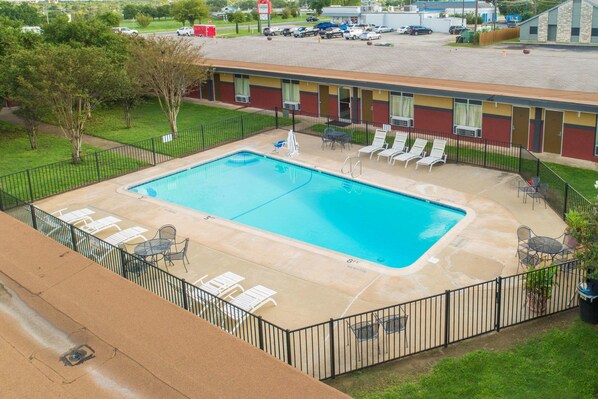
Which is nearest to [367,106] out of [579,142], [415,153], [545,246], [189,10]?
[415,153]

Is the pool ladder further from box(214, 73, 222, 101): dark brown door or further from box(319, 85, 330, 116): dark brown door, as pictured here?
box(214, 73, 222, 101): dark brown door

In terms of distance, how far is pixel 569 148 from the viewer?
87.8ft

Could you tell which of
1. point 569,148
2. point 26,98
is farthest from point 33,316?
point 569,148

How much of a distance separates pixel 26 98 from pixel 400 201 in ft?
57.8

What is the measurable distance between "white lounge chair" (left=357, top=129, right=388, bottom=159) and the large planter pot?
1451 centimetres

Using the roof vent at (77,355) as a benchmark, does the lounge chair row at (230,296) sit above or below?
below

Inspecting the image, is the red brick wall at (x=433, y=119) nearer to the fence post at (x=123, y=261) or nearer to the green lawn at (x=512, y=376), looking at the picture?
the green lawn at (x=512, y=376)

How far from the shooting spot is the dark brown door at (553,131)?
26.9 m

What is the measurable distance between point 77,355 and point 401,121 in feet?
77.6

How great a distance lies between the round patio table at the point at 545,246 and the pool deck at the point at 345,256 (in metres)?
0.90

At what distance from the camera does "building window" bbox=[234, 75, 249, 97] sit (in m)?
39.8

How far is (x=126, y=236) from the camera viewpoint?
19812 mm

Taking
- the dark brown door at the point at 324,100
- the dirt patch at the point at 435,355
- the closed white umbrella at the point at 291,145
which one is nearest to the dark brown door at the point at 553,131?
the closed white umbrella at the point at 291,145

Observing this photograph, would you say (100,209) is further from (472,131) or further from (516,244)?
(472,131)
